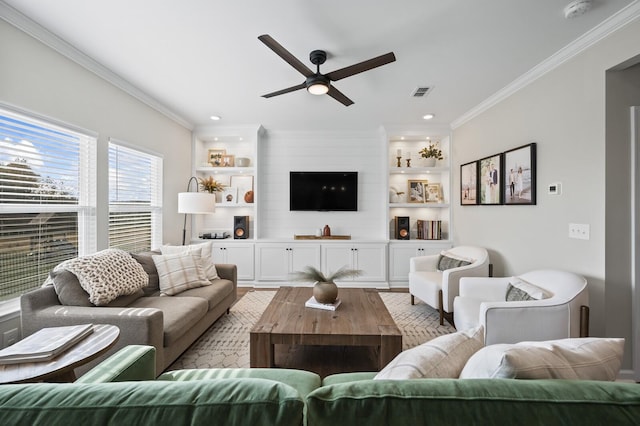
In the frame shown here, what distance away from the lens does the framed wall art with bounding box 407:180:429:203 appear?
14.4 ft

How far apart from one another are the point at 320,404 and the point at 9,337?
2.55m

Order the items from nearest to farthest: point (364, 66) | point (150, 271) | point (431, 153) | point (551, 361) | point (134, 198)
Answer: point (551, 361)
point (364, 66)
point (150, 271)
point (134, 198)
point (431, 153)

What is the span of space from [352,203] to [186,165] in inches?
109

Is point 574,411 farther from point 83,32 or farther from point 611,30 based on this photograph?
point 83,32

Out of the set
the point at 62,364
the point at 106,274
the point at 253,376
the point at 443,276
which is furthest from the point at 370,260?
the point at 62,364

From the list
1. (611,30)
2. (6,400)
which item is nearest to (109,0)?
(6,400)

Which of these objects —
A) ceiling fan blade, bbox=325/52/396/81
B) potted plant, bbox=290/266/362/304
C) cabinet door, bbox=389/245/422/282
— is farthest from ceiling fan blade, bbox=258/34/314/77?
cabinet door, bbox=389/245/422/282

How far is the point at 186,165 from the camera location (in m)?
4.15

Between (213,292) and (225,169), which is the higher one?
(225,169)

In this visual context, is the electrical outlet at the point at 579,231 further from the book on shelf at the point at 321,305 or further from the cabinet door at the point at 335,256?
the cabinet door at the point at 335,256

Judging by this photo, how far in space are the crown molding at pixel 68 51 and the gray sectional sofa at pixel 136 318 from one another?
1.88 m

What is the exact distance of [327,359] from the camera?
212cm

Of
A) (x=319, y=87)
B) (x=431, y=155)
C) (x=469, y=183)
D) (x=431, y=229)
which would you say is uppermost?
(x=319, y=87)

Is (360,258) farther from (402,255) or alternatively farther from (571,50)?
(571,50)
